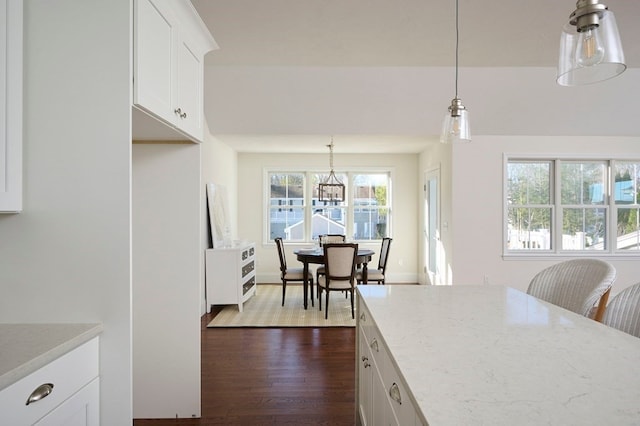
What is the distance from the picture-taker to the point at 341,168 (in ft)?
22.5

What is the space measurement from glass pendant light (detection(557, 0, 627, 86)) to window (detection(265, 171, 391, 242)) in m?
5.78

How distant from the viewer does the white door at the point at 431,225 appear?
5.62 meters

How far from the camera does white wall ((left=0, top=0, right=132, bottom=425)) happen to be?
4.62 ft

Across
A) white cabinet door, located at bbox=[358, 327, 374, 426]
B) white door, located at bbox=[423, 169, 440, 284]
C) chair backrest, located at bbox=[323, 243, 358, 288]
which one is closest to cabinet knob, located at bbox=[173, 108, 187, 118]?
white cabinet door, located at bbox=[358, 327, 374, 426]

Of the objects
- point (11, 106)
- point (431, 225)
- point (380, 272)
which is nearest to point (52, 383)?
point (11, 106)

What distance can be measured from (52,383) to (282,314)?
3640 mm

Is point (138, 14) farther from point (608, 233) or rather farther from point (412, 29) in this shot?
point (608, 233)

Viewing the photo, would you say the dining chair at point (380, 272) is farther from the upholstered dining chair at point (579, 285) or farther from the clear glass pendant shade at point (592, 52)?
the clear glass pendant shade at point (592, 52)

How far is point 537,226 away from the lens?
513cm

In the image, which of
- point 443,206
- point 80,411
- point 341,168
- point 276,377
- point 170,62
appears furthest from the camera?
point 341,168

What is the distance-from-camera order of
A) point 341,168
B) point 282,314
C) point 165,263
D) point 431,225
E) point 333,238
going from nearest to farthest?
1. point 165,263
2. point 282,314
3. point 431,225
4. point 333,238
5. point 341,168

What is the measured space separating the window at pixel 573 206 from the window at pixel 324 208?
7.64 ft

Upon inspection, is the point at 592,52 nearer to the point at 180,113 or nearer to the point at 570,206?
the point at 180,113

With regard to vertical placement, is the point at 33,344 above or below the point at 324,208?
below
